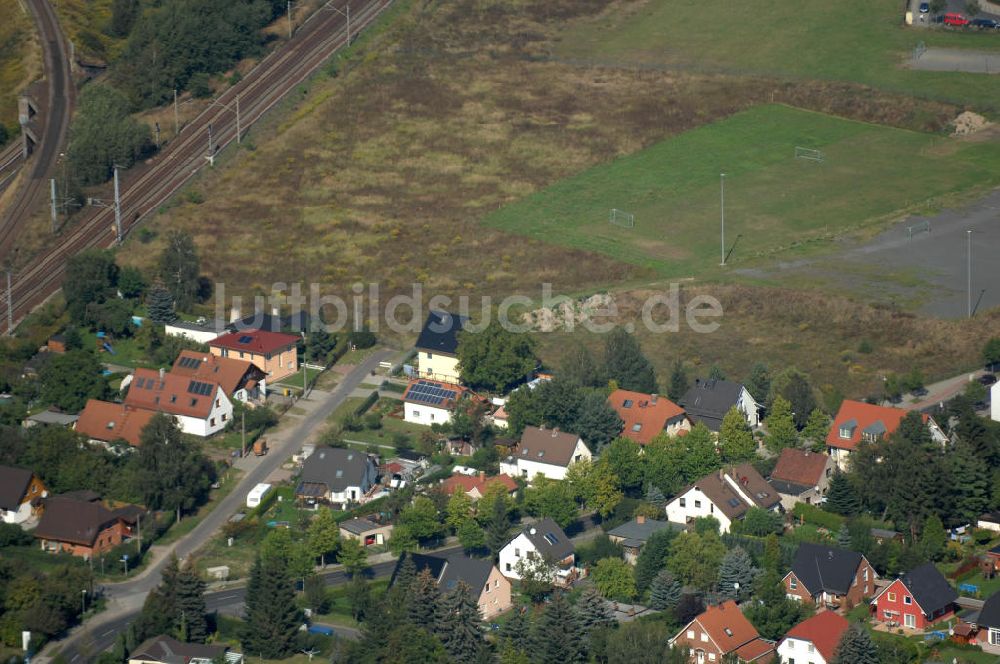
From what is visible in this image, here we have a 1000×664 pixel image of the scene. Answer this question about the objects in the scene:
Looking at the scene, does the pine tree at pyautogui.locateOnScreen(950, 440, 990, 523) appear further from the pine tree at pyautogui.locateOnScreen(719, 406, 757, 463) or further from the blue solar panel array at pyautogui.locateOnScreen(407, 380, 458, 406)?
the blue solar panel array at pyautogui.locateOnScreen(407, 380, 458, 406)

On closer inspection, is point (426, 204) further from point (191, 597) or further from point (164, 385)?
point (191, 597)

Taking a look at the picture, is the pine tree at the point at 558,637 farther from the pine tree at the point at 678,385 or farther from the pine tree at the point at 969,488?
the pine tree at the point at 678,385

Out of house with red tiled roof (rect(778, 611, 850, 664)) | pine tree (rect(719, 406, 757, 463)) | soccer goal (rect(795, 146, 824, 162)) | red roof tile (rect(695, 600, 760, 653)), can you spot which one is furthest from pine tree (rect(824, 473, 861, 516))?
soccer goal (rect(795, 146, 824, 162))

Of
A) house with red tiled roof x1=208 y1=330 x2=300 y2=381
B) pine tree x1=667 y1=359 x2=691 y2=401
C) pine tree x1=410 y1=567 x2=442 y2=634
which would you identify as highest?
pine tree x1=410 y1=567 x2=442 y2=634

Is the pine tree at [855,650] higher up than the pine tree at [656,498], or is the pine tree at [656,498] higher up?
the pine tree at [855,650]

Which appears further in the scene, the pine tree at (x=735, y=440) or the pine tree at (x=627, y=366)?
the pine tree at (x=627, y=366)

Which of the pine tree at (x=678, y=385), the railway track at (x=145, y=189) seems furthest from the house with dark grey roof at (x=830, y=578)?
the railway track at (x=145, y=189)
